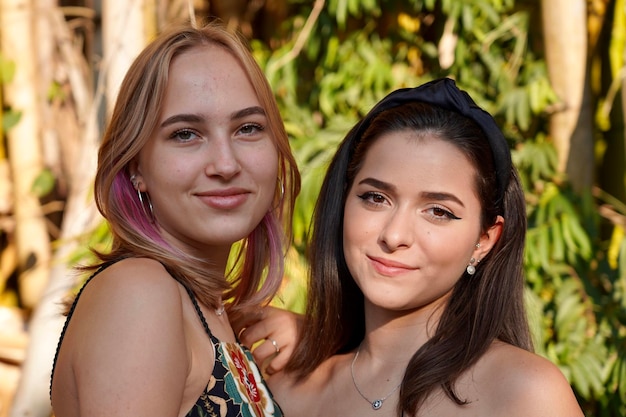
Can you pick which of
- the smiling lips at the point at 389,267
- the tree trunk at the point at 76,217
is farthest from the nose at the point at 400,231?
the tree trunk at the point at 76,217

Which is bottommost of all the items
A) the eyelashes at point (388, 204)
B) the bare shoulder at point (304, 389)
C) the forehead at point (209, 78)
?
the bare shoulder at point (304, 389)

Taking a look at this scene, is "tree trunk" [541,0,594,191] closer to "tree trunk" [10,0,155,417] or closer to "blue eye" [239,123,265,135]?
"tree trunk" [10,0,155,417]

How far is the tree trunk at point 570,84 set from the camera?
145 inches

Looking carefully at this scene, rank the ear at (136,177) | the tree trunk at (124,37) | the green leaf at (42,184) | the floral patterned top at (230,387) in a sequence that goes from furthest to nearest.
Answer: the green leaf at (42,184), the tree trunk at (124,37), the ear at (136,177), the floral patterned top at (230,387)

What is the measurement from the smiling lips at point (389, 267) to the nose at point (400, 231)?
0.10ft

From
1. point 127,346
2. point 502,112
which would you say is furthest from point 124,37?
point 127,346

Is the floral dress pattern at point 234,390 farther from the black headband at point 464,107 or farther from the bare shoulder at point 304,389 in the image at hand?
the black headband at point 464,107

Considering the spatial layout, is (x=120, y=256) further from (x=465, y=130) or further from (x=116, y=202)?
(x=465, y=130)

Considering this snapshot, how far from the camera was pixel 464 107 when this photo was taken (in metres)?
1.97

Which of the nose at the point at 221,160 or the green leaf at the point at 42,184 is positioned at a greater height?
the nose at the point at 221,160

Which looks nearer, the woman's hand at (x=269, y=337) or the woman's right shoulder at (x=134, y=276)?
the woman's right shoulder at (x=134, y=276)

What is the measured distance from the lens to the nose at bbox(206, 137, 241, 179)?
1759 mm

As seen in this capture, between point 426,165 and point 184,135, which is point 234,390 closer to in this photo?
point 184,135

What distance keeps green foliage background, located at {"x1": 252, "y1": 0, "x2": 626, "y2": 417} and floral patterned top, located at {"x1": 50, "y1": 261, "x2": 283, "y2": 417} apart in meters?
1.32
